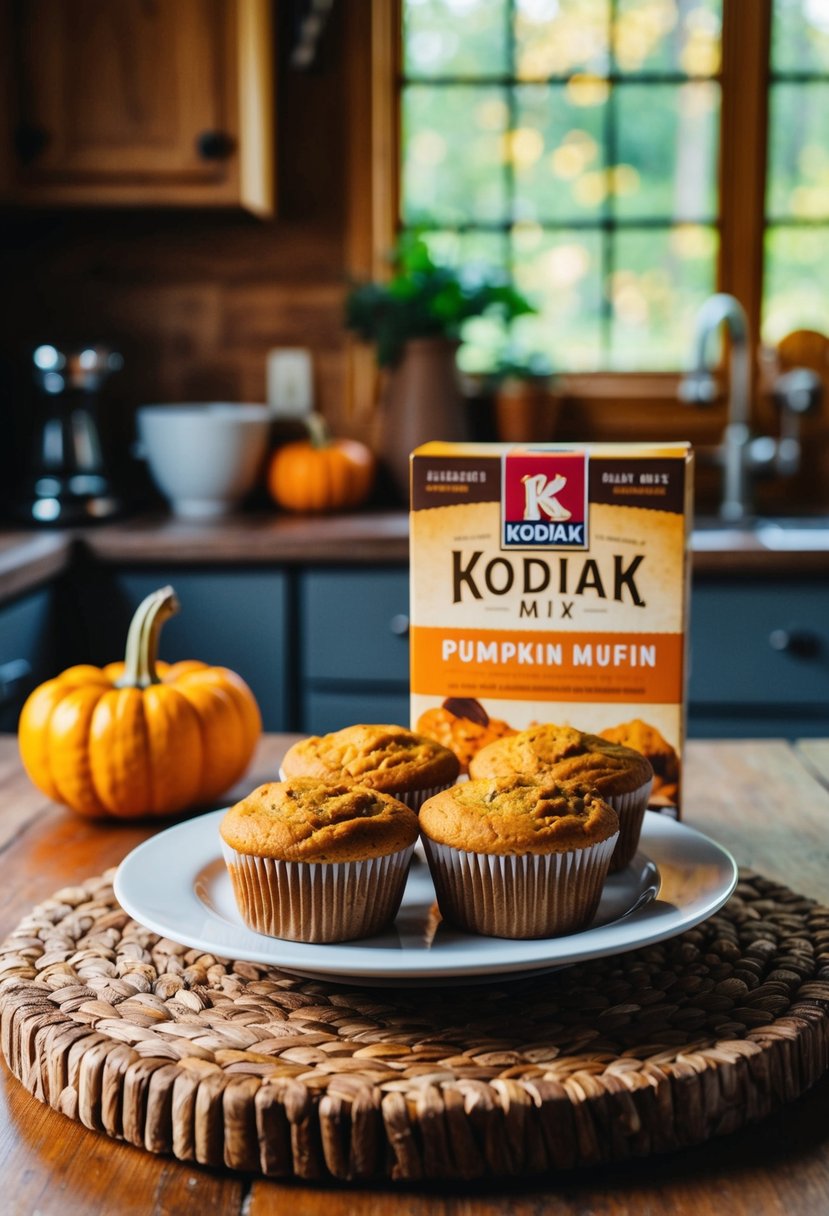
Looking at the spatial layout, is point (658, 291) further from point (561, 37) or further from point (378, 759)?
point (378, 759)

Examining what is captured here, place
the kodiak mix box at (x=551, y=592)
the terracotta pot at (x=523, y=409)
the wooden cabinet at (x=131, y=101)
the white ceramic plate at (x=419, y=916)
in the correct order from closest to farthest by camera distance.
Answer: the white ceramic plate at (x=419, y=916) → the kodiak mix box at (x=551, y=592) → the wooden cabinet at (x=131, y=101) → the terracotta pot at (x=523, y=409)

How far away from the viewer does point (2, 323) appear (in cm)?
315

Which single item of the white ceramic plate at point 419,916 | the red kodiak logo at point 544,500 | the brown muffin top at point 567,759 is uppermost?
the red kodiak logo at point 544,500

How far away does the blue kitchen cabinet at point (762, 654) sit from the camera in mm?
2432

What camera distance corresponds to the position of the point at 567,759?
0.88 metres

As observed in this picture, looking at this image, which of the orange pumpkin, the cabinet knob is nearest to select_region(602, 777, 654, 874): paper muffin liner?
the orange pumpkin

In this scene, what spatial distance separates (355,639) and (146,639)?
133 centimetres

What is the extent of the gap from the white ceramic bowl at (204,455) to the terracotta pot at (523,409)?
21.1 inches

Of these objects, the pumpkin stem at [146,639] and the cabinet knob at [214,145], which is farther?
the cabinet knob at [214,145]

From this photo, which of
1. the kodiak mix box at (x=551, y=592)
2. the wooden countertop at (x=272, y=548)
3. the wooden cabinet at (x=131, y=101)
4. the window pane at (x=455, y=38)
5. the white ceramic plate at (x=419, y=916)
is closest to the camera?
the white ceramic plate at (x=419, y=916)

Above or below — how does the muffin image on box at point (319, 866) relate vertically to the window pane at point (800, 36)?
below

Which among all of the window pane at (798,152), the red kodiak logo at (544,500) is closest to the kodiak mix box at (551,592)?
the red kodiak logo at (544,500)

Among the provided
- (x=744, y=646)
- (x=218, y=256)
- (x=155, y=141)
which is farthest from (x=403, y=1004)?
(x=218, y=256)

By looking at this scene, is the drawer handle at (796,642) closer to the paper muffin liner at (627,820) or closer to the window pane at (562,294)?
the window pane at (562,294)
